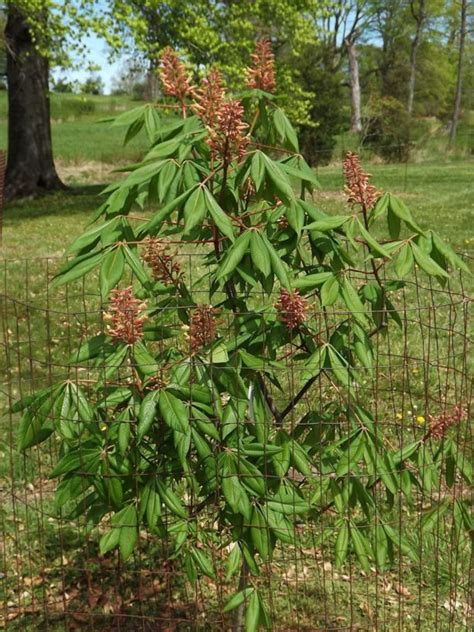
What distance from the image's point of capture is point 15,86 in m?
18.0

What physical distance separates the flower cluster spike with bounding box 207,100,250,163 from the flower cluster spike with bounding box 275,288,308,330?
0.45m

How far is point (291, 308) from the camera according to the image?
2.54 metres

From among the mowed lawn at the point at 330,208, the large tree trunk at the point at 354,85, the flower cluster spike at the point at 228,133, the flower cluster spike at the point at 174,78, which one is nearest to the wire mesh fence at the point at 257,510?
the flower cluster spike at the point at 228,133

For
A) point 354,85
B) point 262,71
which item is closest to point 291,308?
point 262,71

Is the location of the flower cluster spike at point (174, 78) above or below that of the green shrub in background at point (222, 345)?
above

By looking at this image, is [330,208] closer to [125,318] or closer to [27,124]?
[27,124]

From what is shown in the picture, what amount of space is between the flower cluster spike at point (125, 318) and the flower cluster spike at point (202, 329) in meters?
0.19

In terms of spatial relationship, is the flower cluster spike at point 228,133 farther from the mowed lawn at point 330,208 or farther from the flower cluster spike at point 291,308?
the mowed lawn at point 330,208

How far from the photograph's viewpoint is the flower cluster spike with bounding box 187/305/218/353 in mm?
2561

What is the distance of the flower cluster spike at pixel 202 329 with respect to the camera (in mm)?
2561

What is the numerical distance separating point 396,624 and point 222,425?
1.53 m

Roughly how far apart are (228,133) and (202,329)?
60 cm

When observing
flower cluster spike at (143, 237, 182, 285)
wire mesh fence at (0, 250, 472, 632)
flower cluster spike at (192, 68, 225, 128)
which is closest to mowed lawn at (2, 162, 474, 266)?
wire mesh fence at (0, 250, 472, 632)

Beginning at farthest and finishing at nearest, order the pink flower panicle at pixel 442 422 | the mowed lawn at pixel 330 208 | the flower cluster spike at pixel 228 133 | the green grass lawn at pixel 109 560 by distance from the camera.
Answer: the mowed lawn at pixel 330 208 → the green grass lawn at pixel 109 560 → the pink flower panicle at pixel 442 422 → the flower cluster spike at pixel 228 133
